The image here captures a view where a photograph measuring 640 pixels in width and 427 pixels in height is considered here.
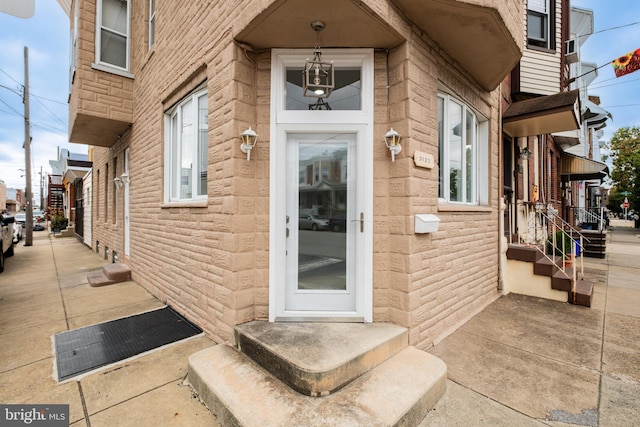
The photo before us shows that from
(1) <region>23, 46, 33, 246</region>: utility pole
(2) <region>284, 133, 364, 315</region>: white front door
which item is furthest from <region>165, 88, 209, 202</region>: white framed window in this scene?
(1) <region>23, 46, 33, 246</region>: utility pole

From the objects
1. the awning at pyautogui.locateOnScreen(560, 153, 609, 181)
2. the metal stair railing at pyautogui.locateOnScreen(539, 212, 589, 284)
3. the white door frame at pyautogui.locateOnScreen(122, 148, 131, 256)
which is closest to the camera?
the metal stair railing at pyautogui.locateOnScreen(539, 212, 589, 284)

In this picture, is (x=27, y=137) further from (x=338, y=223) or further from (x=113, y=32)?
(x=338, y=223)

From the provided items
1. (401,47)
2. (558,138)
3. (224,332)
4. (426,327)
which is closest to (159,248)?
(224,332)

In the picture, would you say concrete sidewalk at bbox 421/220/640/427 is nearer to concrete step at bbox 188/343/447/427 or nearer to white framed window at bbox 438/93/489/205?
concrete step at bbox 188/343/447/427

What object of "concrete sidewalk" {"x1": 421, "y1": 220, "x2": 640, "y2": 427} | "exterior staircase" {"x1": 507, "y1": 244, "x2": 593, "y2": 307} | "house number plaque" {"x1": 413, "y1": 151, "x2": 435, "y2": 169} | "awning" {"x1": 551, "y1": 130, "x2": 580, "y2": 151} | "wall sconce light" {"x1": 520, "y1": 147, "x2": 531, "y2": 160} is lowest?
"concrete sidewalk" {"x1": 421, "y1": 220, "x2": 640, "y2": 427}

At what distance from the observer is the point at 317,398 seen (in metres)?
2.30

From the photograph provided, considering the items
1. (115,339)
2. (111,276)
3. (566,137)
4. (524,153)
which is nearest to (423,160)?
(115,339)

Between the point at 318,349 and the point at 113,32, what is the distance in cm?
774

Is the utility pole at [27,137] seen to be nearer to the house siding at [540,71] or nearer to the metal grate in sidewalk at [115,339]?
the metal grate in sidewalk at [115,339]

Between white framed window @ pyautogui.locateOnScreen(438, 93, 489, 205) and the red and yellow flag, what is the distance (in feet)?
16.9

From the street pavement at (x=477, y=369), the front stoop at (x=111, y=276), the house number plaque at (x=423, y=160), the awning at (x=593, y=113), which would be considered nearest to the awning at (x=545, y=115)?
the street pavement at (x=477, y=369)

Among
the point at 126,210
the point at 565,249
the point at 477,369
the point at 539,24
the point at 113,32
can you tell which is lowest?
the point at 477,369

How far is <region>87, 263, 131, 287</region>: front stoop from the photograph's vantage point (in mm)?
6023

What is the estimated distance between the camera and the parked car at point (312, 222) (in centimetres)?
344
